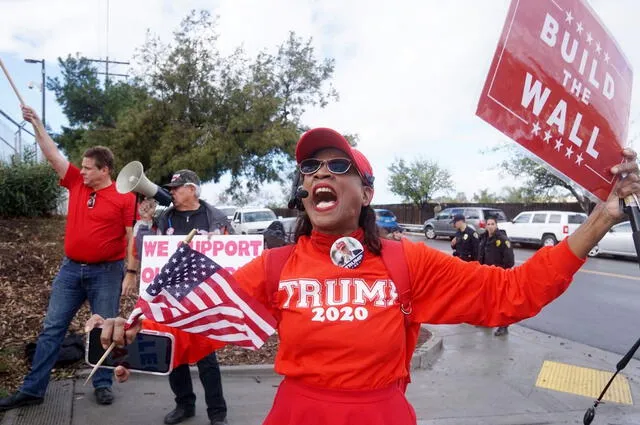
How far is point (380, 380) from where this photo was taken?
1.81 meters

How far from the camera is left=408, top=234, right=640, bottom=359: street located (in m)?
8.27

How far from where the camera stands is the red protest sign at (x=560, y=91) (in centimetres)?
183

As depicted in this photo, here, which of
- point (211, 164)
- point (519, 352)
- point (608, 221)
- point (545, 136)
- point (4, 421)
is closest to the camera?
point (608, 221)

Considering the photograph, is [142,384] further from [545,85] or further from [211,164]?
[211,164]

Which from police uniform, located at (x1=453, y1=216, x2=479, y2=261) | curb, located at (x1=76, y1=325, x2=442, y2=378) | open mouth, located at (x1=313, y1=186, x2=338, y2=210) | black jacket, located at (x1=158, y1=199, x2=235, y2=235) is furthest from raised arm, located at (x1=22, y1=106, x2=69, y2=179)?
police uniform, located at (x1=453, y1=216, x2=479, y2=261)

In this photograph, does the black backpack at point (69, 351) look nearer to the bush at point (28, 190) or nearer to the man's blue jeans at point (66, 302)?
the man's blue jeans at point (66, 302)

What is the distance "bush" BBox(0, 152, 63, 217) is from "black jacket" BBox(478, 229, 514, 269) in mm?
10551

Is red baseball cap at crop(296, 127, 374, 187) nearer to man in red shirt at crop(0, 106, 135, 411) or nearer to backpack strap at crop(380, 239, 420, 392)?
backpack strap at crop(380, 239, 420, 392)

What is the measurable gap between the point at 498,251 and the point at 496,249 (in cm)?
5

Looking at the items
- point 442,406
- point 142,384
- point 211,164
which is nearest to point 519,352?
point 442,406

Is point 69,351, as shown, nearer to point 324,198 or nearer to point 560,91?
point 324,198

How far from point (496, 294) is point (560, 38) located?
96 cm

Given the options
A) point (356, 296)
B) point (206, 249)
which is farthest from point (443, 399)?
point (356, 296)

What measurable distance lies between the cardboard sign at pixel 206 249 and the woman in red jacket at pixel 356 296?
257 cm
